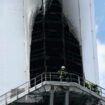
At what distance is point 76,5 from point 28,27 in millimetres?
6610

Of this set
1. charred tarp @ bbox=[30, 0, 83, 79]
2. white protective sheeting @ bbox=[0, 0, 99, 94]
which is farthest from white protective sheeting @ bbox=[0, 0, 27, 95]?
charred tarp @ bbox=[30, 0, 83, 79]

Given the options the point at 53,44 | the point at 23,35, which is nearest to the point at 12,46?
the point at 23,35

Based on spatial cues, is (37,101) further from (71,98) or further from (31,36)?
(31,36)

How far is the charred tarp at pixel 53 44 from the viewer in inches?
3214

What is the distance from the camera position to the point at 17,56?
8075cm

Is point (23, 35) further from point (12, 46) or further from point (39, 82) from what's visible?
point (39, 82)

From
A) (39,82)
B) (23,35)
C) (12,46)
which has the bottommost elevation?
(39,82)

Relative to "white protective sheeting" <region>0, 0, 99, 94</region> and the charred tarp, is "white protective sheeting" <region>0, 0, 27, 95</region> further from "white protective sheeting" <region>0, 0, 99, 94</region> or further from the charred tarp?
the charred tarp

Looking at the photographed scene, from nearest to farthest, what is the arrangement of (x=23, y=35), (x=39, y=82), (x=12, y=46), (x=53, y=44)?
1. (x=39, y=82)
2. (x=12, y=46)
3. (x=23, y=35)
4. (x=53, y=44)

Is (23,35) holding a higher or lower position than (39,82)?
higher

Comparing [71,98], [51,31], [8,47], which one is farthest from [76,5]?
[71,98]

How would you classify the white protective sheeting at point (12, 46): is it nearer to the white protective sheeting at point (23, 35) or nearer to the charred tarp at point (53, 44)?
the white protective sheeting at point (23, 35)

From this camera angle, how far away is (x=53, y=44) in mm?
82875

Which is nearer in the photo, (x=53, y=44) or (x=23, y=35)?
(x=23, y=35)
